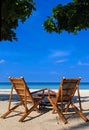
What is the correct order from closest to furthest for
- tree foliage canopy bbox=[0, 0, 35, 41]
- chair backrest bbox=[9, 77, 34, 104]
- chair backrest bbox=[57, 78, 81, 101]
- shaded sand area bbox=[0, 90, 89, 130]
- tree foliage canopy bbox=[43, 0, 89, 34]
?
tree foliage canopy bbox=[0, 0, 35, 41] → shaded sand area bbox=[0, 90, 89, 130] → chair backrest bbox=[57, 78, 81, 101] → chair backrest bbox=[9, 77, 34, 104] → tree foliage canopy bbox=[43, 0, 89, 34]

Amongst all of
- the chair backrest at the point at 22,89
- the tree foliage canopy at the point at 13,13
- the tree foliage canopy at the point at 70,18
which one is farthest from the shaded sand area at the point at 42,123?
the tree foliage canopy at the point at 70,18

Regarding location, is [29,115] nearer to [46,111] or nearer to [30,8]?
[46,111]

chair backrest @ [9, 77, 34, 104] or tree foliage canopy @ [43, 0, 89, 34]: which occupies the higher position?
tree foliage canopy @ [43, 0, 89, 34]

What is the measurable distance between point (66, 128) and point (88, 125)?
589mm

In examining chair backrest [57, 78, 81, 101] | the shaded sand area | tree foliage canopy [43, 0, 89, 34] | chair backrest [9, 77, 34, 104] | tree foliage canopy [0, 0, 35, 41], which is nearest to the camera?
tree foliage canopy [0, 0, 35, 41]

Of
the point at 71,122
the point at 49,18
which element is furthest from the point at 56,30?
the point at 71,122

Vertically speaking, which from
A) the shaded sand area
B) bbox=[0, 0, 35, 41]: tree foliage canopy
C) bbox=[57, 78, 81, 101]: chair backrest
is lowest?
the shaded sand area

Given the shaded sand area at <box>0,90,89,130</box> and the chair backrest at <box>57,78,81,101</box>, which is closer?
the shaded sand area at <box>0,90,89,130</box>

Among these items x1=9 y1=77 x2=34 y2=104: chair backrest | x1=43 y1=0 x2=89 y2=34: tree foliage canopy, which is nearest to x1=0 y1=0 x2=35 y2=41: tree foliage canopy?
x1=43 y1=0 x2=89 y2=34: tree foliage canopy

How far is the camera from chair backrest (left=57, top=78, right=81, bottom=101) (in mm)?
9310

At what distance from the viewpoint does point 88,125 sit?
8.61 metres

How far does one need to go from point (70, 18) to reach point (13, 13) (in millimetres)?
4422

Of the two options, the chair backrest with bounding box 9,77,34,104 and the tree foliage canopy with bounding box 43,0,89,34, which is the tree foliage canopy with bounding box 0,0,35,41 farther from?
the chair backrest with bounding box 9,77,34,104

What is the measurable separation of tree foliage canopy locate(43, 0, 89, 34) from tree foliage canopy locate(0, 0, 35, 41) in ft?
2.64
